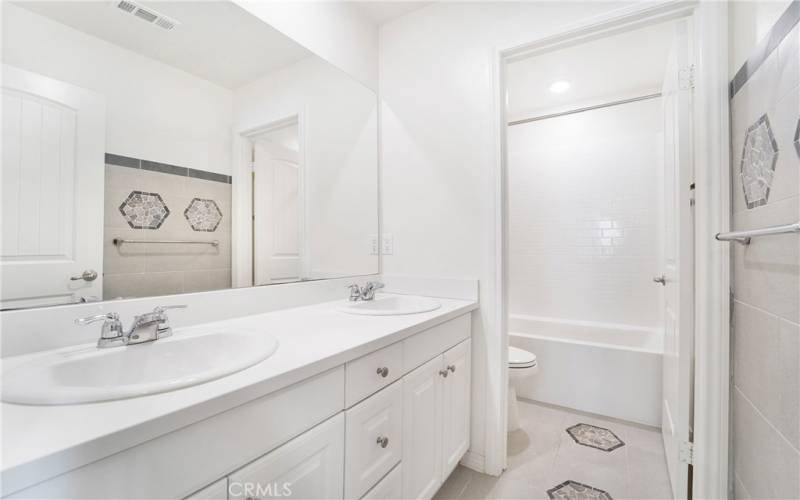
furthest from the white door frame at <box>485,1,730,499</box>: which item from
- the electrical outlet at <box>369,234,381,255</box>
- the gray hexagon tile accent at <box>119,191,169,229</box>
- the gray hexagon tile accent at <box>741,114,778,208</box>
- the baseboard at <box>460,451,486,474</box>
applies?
the gray hexagon tile accent at <box>119,191,169,229</box>

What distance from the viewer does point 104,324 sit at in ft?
2.87

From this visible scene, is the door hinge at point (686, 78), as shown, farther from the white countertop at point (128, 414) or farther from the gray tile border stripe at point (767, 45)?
the white countertop at point (128, 414)

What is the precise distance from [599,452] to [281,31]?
8.54 feet

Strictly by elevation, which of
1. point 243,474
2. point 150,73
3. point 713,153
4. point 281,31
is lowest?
point 243,474

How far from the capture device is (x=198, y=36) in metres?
1.19

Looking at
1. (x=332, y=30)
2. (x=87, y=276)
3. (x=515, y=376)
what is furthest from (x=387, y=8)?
(x=515, y=376)

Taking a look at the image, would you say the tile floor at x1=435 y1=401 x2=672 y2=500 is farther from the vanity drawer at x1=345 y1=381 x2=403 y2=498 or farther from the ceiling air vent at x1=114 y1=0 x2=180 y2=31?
the ceiling air vent at x1=114 y1=0 x2=180 y2=31

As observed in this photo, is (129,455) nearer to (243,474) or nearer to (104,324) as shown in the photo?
(243,474)

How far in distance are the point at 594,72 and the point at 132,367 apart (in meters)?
3.01

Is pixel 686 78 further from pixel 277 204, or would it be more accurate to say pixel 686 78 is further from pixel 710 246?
pixel 277 204

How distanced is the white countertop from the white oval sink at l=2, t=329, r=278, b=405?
0.02 m

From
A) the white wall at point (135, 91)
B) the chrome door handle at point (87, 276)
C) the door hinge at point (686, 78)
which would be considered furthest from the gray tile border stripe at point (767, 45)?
the chrome door handle at point (87, 276)

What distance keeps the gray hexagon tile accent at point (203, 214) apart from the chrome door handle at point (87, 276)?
0.30 meters

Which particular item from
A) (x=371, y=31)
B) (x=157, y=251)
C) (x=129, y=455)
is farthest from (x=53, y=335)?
(x=371, y=31)
